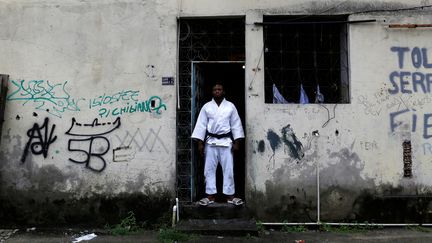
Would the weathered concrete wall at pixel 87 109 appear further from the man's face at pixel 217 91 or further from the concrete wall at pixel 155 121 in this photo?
the man's face at pixel 217 91

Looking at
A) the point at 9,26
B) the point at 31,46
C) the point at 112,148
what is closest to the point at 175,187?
the point at 112,148

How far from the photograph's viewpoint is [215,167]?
6.55 meters

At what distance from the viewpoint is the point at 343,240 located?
5840 mm

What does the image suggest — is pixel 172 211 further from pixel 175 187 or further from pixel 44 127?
pixel 44 127

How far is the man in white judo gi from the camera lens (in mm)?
6477

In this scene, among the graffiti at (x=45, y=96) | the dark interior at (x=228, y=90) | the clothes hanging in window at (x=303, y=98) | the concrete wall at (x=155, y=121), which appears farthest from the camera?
the dark interior at (x=228, y=90)

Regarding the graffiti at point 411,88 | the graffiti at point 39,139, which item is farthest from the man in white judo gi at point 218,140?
the graffiti at point 411,88

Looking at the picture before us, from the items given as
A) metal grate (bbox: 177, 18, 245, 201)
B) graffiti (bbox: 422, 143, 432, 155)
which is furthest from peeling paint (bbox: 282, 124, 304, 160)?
graffiti (bbox: 422, 143, 432, 155)

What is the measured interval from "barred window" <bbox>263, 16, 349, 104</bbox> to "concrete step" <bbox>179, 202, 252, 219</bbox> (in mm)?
1706

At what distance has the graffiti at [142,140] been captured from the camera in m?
6.52

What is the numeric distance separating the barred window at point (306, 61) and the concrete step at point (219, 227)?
6.22ft

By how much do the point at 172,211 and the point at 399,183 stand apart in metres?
3.36

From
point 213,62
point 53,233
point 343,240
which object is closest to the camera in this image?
point 343,240

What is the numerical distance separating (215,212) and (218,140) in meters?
1.04
